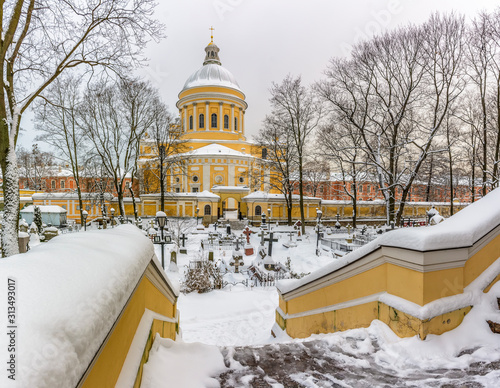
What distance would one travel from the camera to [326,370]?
249 centimetres

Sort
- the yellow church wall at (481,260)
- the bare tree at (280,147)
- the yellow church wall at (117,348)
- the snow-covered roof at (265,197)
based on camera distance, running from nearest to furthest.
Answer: the yellow church wall at (117,348), the yellow church wall at (481,260), the bare tree at (280,147), the snow-covered roof at (265,197)

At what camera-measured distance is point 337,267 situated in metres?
3.71

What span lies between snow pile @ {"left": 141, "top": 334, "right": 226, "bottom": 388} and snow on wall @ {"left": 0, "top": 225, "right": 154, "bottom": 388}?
910mm

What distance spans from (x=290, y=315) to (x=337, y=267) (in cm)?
197

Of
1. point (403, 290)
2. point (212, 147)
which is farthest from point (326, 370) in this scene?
point (212, 147)

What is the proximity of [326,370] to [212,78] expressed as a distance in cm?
4695

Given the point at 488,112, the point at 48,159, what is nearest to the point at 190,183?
the point at 48,159

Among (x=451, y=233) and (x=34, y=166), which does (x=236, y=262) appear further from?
(x=34, y=166)

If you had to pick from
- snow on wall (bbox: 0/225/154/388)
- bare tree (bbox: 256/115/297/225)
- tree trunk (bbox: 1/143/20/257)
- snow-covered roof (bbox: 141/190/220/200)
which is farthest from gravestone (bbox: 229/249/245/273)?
snow-covered roof (bbox: 141/190/220/200)

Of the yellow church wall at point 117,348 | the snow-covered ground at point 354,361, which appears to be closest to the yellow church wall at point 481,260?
the snow-covered ground at point 354,361

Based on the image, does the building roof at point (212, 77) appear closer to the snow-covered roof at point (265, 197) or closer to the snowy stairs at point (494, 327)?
the snow-covered roof at point (265, 197)

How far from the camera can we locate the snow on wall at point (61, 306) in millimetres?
812

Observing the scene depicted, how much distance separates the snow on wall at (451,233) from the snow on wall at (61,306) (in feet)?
8.06

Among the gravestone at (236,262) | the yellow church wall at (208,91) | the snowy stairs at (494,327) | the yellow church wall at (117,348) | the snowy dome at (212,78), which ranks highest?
the snowy dome at (212,78)
